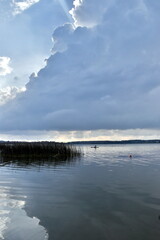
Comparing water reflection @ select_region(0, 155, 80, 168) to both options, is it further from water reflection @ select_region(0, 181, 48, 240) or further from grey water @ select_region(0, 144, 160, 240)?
water reflection @ select_region(0, 181, 48, 240)

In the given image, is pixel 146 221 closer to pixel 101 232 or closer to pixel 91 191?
pixel 101 232

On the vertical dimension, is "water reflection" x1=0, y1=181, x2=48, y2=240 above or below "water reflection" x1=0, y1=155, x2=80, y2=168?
below

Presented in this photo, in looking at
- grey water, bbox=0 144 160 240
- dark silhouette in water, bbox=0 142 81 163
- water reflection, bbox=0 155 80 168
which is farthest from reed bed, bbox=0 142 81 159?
grey water, bbox=0 144 160 240

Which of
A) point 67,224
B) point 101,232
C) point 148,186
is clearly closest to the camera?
point 101,232

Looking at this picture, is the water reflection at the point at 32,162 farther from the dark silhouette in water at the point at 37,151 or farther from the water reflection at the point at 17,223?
the water reflection at the point at 17,223

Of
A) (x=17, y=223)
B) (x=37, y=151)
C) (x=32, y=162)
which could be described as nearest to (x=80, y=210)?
(x=17, y=223)

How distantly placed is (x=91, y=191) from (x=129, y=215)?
5.84m

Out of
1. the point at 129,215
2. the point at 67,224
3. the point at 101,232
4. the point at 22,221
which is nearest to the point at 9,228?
the point at 22,221

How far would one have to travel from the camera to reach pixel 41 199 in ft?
52.3

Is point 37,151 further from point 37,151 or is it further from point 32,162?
point 32,162

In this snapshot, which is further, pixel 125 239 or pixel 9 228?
pixel 9 228

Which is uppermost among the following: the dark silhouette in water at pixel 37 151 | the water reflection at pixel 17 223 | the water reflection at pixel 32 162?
the dark silhouette in water at pixel 37 151

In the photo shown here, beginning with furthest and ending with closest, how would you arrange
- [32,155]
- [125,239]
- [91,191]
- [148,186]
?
[32,155]
[148,186]
[91,191]
[125,239]

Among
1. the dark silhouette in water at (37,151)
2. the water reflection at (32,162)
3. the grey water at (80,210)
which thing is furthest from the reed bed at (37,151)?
the grey water at (80,210)
